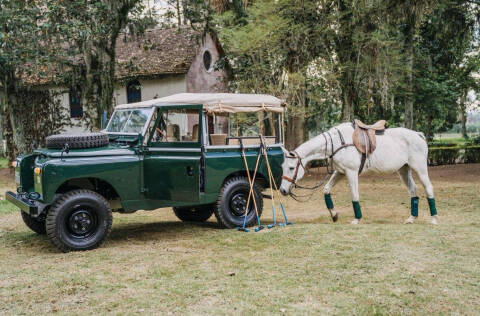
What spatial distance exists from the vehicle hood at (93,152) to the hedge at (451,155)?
1817cm

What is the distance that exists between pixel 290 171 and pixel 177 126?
216cm

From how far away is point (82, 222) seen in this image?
23.4ft

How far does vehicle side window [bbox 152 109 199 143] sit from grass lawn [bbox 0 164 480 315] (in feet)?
5.57

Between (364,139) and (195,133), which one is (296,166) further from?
(195,133)

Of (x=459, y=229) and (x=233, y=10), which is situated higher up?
(x=233, y=10)

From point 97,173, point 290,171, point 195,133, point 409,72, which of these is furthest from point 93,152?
point 409,72

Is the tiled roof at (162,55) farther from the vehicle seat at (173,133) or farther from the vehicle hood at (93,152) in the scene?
the vehicle hood at (93,152)

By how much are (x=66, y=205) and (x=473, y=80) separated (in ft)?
89.5

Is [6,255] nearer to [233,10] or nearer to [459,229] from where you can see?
[459,229]

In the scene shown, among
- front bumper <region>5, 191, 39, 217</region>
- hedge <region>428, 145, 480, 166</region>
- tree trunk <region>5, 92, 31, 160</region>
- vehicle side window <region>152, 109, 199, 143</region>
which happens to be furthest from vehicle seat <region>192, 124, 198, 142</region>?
hedge <region>428, 145, 480, 166</region>

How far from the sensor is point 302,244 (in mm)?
7207

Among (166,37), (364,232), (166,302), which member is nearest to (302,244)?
(364,232)

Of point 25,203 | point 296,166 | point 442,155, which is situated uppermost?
point 296,166

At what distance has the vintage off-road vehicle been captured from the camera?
6.99 meters
